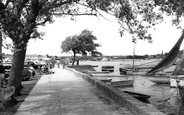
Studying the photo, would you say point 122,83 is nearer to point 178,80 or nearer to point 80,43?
point 178,80

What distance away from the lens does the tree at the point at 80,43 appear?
1884 inches

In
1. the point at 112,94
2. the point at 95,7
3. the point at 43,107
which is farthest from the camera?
the point at 95,7

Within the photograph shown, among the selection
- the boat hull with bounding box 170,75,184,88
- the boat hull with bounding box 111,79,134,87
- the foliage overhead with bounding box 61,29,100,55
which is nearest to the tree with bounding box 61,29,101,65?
the foliage overhead with bounding box 61,29,100,55

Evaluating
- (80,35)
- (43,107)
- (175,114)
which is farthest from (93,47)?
(43,107)

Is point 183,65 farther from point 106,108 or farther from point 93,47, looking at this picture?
point 93,47

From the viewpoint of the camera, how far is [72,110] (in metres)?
7.70

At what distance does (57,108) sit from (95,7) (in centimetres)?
597

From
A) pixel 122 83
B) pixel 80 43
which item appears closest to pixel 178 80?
pixel 122 83

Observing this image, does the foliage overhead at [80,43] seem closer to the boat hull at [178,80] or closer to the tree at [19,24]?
the boat hull at [178,80]

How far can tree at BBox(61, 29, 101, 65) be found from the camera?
47844 mm

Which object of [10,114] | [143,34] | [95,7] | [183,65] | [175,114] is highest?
[95,7]

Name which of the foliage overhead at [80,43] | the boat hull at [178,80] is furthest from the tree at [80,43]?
the boat hull at [178,80]

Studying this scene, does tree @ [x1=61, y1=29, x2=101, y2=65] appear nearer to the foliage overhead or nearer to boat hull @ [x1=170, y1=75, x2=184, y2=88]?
the foliage overhead

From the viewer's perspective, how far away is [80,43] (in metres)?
48.1
